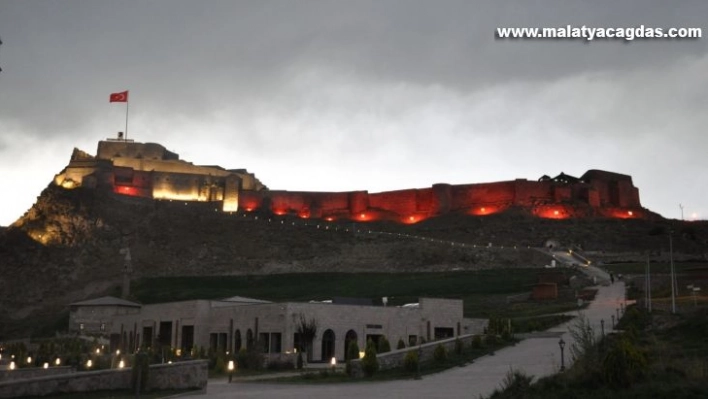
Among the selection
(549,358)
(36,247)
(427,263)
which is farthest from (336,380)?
(36,247)

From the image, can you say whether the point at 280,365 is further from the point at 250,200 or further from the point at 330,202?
the point at 330,202

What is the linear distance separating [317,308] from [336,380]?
11.3 metres

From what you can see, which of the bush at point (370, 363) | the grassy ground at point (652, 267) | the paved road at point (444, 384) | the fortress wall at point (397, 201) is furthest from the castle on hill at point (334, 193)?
the bush at point (370, 363)

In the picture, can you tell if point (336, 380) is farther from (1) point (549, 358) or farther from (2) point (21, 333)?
(2) point (21, 333)

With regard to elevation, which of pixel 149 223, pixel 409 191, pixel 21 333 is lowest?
pixel 21 333

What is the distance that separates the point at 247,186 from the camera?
375 ft

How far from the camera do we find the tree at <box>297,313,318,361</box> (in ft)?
107

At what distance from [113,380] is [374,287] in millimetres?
46589

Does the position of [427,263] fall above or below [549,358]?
above

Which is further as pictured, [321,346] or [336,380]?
[321,346]

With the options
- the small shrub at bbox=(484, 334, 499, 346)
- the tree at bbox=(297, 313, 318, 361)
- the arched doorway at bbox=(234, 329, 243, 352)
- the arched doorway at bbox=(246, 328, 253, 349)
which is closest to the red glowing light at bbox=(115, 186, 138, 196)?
the arched doorway at bbox=(234, 329, 243, 352)

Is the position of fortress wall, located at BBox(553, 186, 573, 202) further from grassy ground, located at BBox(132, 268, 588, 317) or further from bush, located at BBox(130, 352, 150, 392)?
bush, located at BBox(130, 352, 150, 392)

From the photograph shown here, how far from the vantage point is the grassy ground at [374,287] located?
2087 inches

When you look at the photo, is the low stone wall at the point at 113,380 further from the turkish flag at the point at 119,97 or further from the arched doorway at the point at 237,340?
the turkish flag at the point at 119,97
